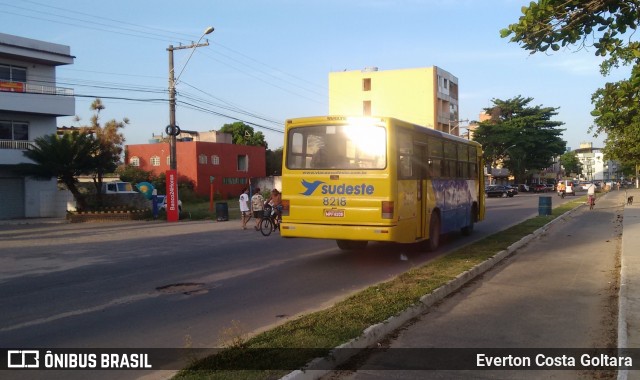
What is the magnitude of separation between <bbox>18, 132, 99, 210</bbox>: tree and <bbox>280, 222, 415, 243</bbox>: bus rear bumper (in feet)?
65.4

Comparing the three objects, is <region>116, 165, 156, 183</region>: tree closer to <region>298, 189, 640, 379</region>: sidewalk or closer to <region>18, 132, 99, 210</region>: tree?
<region>18, 132, 99, 210</region>: tree

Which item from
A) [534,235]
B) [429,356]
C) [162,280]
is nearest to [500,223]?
[534,235]

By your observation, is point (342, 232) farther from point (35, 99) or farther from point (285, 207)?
point (35, 99)

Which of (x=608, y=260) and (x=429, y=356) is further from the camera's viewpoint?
(x=608, y=260)

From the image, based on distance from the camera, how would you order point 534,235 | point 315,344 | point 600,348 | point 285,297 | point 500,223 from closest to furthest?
1. point 315,344
2. point 600,348
3. point 285,297
4. point 534,235
5. point 500,223

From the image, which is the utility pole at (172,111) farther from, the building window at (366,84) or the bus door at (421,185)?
the building window at (366,84)

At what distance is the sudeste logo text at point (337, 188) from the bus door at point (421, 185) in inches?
70.7

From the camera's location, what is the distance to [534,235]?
1739 centimetres

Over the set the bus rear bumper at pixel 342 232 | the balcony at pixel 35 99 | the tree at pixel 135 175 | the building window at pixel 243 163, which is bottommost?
the bus rear bumper at pixel 342 232

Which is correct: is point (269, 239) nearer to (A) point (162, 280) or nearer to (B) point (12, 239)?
(A) point (162, 280)

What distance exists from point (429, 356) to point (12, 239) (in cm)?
1841

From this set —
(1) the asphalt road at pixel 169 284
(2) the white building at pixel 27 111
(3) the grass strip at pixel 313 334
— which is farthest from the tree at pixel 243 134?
(3) the grass strip at pixel 313 334

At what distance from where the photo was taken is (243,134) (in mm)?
77812

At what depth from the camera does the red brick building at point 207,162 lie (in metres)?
51.6
